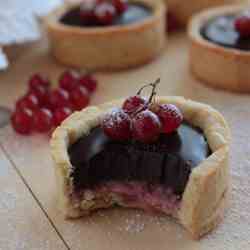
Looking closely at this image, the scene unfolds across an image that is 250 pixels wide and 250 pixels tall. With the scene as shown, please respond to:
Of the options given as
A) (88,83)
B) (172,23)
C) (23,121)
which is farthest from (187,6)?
(23,121)

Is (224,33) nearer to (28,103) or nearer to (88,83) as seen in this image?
(88,83)

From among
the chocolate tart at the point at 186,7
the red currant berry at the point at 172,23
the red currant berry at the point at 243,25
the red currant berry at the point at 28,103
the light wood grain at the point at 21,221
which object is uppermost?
the red currant berry at the point at 243,25

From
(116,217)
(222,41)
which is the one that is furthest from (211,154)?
(222,41)

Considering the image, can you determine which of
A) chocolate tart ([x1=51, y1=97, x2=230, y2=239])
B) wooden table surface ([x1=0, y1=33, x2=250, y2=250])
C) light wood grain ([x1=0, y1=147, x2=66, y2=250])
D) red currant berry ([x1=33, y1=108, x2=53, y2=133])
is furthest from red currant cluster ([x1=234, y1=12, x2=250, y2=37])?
light wood grain ([x1=0, y1=147, x2=66, y2=250])

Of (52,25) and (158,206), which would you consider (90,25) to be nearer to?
(52,25)

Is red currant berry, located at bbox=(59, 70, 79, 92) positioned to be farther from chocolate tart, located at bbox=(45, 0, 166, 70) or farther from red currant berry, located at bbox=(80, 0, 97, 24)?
red currant berry, located at bbox=(80, 0, 97, 24)

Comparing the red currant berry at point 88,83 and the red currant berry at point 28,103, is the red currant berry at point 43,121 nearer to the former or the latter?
the red currant berry at point 28,103

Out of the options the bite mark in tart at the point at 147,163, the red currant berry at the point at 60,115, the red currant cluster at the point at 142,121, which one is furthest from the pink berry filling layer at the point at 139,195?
the red currant berry at the point at 60,115
